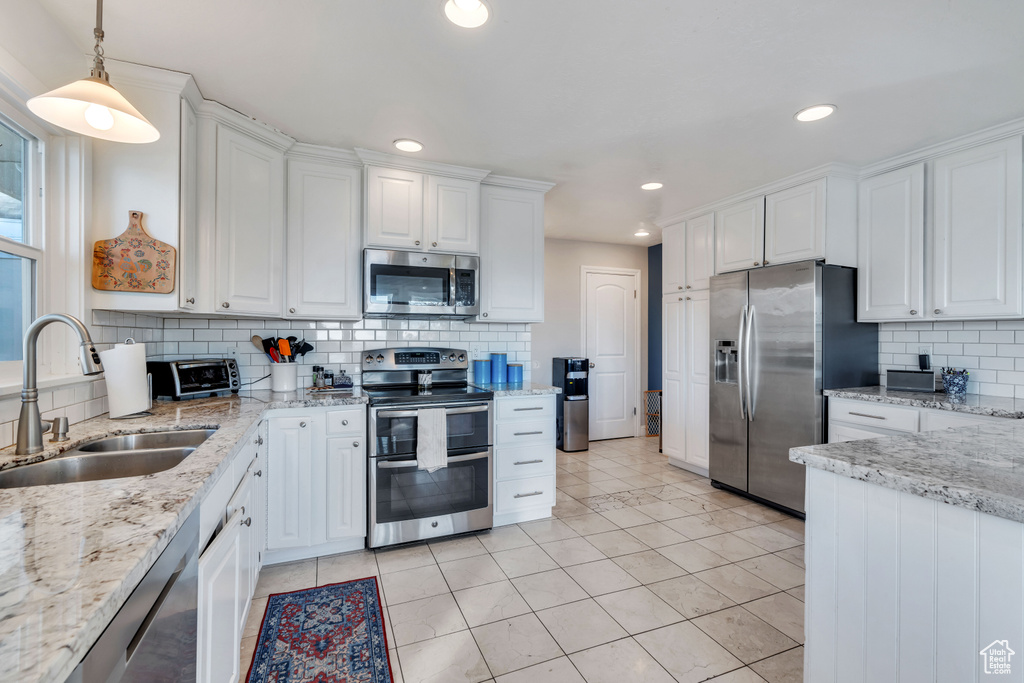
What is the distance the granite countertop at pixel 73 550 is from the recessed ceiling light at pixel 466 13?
1.68 m

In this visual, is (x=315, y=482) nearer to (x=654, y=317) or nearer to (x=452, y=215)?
(x=452, y=215)

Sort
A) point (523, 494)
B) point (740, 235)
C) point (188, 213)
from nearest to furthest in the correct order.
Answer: point (188, 213) < point (523, 494) < point (740, 235)

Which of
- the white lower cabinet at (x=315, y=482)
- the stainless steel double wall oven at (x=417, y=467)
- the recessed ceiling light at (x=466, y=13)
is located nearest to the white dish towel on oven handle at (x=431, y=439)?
the stainless steel double wall oven at (x=417, y=467)

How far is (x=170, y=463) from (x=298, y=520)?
3.75ft

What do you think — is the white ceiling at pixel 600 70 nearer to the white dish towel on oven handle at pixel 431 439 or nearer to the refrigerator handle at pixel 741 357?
the refrigerator handle at pixel 741 357

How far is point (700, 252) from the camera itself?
13.4ft

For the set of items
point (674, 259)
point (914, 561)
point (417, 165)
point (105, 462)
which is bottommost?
point (914, 561)

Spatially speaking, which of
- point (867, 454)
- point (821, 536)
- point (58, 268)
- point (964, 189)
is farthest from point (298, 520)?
point (964, 189)

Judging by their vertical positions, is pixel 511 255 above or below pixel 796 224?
below

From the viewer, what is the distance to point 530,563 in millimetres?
2584

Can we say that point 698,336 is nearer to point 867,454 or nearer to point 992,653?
point 867,454

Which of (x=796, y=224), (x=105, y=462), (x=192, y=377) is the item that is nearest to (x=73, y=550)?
(x=105, y=462)

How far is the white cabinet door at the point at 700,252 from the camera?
397cm

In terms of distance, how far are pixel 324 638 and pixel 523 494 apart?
149cm
